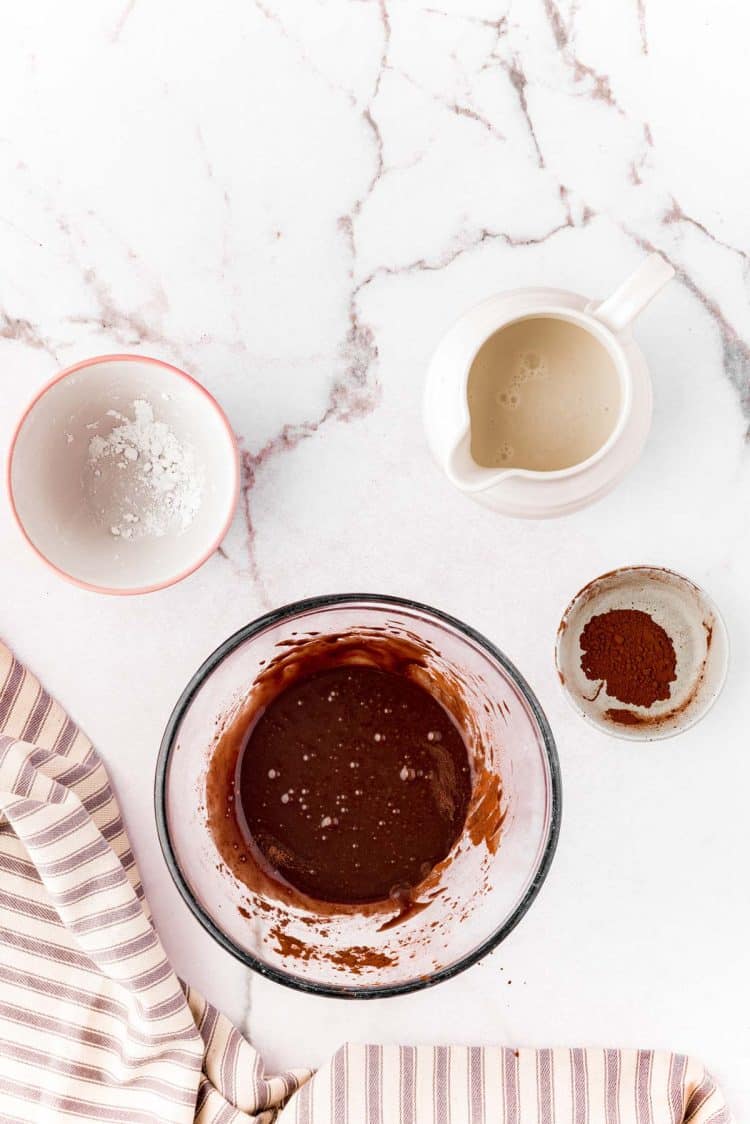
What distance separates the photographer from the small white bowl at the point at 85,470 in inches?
43.3

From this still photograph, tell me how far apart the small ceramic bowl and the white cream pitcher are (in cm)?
14

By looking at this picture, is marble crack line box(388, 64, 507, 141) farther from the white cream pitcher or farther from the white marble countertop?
the white cream pitcher

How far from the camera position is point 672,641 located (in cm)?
118

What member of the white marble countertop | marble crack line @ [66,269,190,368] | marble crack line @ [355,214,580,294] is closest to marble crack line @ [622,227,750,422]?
the white marble countertop

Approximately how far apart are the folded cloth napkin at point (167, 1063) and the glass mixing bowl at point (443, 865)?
142 mm

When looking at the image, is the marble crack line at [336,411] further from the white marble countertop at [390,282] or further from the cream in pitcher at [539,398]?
the cream in pitcher at [539,398]

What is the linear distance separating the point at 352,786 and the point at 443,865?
14cm

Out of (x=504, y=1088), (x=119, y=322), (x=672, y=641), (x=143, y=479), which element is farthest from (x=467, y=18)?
(x=504, y=1088)

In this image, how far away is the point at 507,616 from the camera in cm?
119

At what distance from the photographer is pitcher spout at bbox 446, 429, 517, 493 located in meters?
0.99

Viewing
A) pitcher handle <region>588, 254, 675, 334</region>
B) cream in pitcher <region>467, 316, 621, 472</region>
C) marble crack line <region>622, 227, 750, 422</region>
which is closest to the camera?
pitcher handle <region>588, 254, 675, 334</region>

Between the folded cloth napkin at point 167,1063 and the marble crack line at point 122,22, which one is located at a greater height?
the marble crack line at point 122,22

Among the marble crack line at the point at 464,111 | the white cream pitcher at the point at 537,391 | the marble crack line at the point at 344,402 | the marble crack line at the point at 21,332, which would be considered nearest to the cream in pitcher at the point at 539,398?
the white cream pitcher at the point at 537,391

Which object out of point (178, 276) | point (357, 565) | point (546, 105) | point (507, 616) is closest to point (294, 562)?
point (357, 565)
